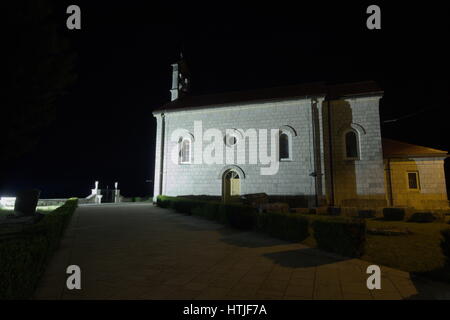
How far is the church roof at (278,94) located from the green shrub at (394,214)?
30.0ft

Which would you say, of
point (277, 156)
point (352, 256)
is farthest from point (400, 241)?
point (277, 156)

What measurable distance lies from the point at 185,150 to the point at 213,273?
17.8m

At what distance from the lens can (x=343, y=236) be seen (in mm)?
6250

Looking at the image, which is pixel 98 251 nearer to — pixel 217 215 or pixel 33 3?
pixel 217 215

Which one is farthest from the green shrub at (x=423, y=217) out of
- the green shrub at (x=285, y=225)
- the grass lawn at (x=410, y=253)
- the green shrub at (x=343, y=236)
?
the green shrub at (x=343, y=236)

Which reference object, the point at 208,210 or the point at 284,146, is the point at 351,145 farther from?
the point at 208,210

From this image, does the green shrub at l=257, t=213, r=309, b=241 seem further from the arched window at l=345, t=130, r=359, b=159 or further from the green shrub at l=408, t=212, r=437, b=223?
the arched window at l=345, t=130, r=359, b=159

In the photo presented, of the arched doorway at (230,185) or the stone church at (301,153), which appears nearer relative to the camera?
the stone church at (301,153)

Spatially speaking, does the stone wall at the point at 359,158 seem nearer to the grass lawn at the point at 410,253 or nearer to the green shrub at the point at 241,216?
the grass lawn at the point at 410,253

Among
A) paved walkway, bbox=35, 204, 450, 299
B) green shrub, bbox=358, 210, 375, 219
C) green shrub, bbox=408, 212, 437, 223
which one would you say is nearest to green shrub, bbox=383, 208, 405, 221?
green shrub, bbox=408, 212, 437, 223

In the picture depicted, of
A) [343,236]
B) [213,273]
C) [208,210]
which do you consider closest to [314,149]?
[208,210]

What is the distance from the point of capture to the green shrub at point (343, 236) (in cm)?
612
